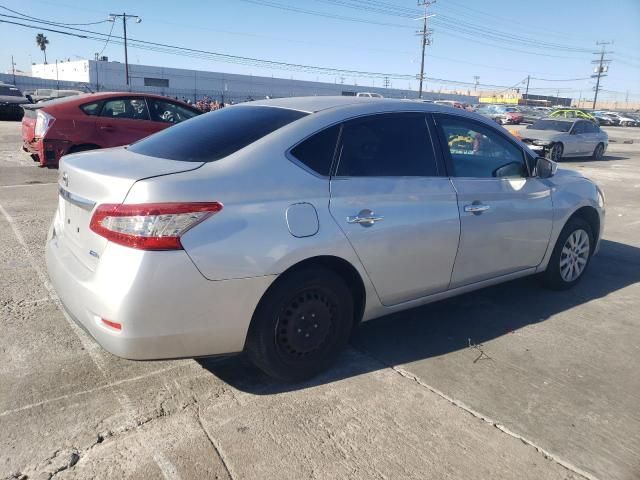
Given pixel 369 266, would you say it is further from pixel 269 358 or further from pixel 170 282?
pixel 170 282

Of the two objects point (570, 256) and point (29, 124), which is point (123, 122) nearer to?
point (29, 124)

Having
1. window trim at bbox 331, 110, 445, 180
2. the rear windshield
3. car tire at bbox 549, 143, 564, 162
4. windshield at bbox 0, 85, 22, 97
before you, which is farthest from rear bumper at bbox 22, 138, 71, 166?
windshield at bbox 0, 85, 22, 97

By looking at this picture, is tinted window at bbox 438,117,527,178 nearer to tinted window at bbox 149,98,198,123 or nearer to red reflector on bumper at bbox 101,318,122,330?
red reflector on bumper at bbox 101,318,122,330

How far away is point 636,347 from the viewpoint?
3881 mm

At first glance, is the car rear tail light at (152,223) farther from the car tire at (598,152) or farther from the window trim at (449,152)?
the car tire at (598,152)

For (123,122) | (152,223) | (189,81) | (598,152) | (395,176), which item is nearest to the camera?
(152,223)

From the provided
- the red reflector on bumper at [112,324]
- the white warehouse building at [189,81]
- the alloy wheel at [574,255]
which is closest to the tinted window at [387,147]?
the red reflector on bumper at [112,324]

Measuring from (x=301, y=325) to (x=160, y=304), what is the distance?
875 millimetres

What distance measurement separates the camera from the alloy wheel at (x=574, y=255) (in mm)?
4773

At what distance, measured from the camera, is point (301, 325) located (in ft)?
10.1

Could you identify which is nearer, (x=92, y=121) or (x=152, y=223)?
(x=152, y=223)

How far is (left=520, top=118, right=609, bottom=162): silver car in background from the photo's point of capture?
663 inches

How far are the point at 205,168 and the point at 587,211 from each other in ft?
12.5

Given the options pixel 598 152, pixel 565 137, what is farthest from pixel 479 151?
pixel 598 152
